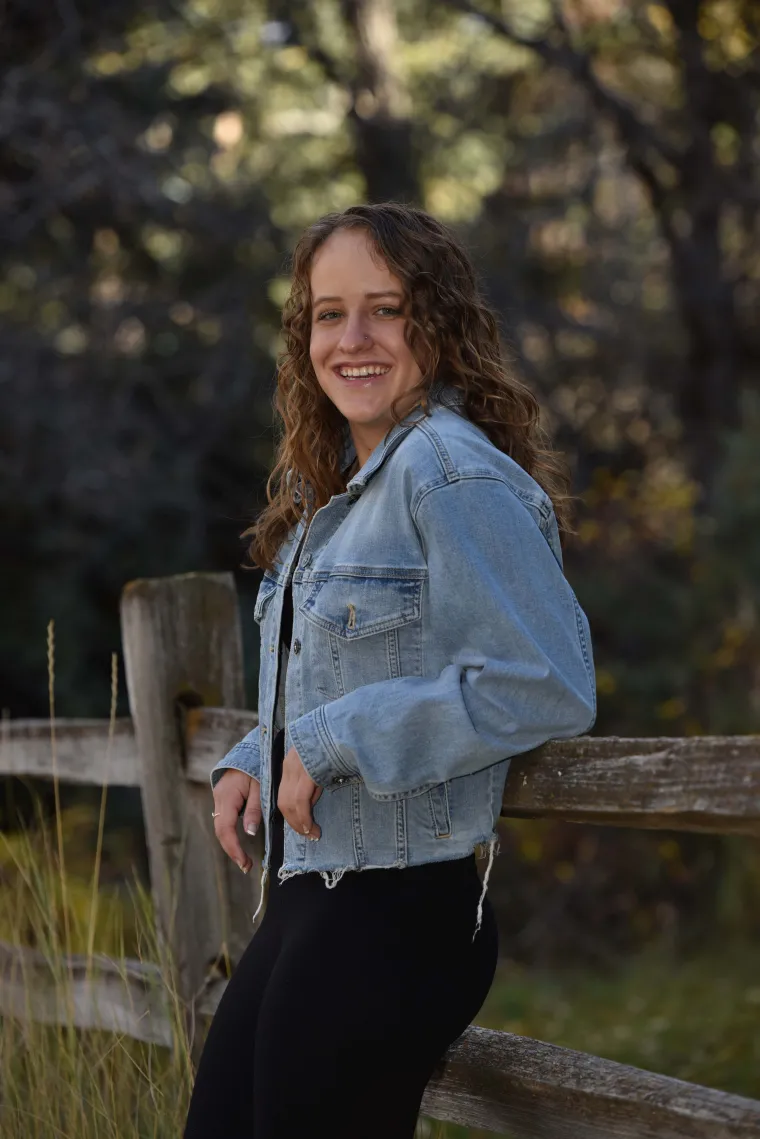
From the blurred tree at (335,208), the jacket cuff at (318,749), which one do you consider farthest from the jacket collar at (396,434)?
the blurred tree at (335,208)

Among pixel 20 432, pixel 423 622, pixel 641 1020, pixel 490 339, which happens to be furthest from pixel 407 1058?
pixel 20 432

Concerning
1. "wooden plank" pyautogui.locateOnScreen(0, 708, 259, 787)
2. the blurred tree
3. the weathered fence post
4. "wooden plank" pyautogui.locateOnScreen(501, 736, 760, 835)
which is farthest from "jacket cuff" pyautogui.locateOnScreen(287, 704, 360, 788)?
the blurred tree

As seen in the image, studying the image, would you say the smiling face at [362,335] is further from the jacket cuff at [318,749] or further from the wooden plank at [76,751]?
the wooden plank at [76,751]

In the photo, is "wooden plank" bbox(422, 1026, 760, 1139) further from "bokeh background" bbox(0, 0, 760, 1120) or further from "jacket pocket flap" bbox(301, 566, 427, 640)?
"bokeh background" bbox(0, 0, 760, 1120)

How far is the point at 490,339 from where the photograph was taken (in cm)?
246

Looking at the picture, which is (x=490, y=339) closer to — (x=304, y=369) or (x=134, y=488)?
(x=304, y=369)

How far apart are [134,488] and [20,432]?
29.6 inches

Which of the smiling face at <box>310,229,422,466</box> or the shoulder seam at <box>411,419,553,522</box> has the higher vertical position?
the smiling face at <box>310,229,422,466</box>

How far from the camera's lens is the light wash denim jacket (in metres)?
2.05

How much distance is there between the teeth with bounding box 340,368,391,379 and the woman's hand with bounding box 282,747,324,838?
2.09 ft

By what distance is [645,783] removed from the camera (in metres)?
1.98

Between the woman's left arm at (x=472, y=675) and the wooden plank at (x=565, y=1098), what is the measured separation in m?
0.53

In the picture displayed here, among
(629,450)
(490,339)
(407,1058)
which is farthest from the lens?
(629,450)

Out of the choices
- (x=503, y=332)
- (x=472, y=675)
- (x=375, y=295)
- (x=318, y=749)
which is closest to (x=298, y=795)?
(x=318, y=749)
